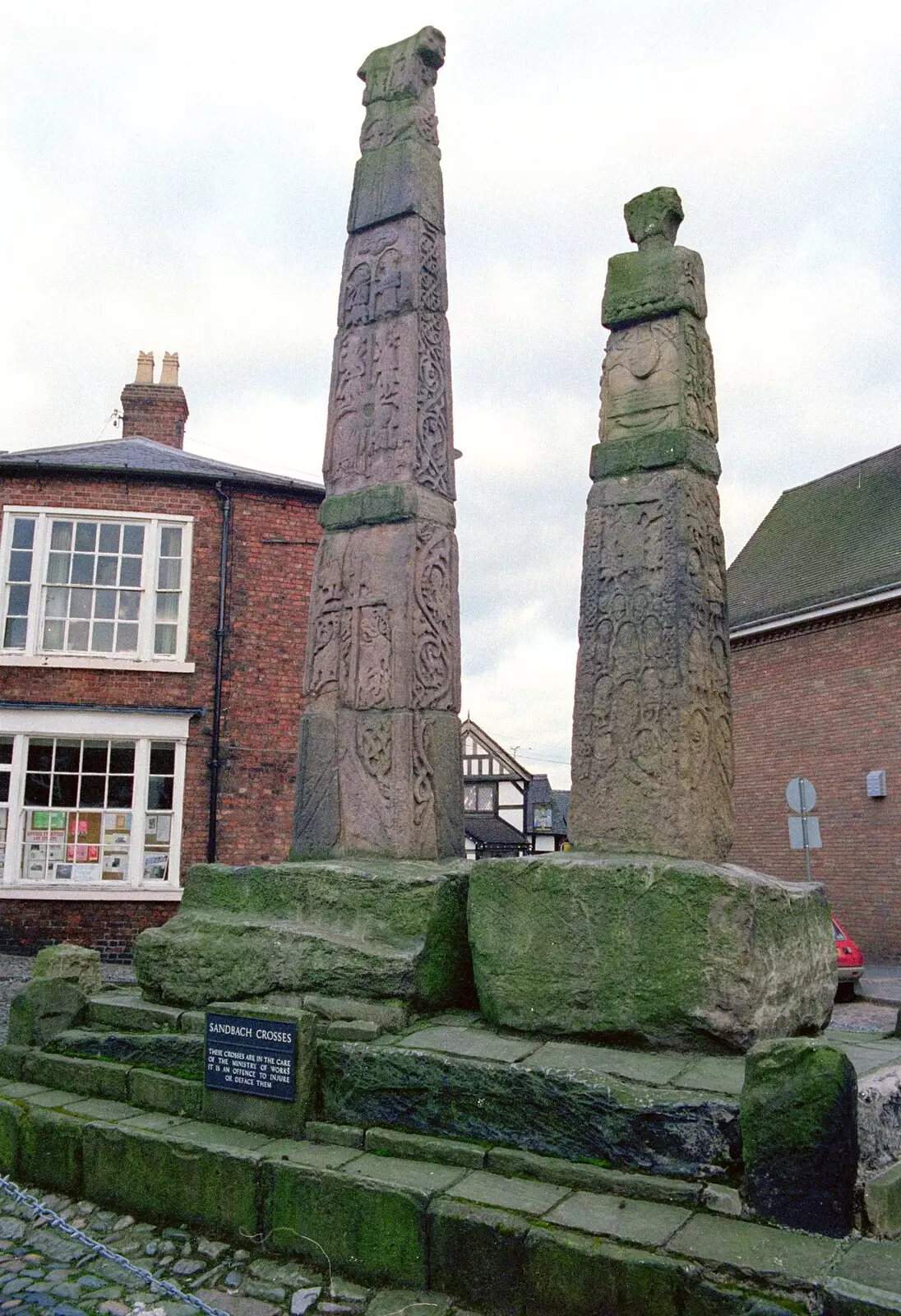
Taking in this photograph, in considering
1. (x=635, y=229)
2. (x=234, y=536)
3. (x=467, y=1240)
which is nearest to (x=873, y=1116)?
(x=467, y=1240)

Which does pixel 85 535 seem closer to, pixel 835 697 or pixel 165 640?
pixel 165 640

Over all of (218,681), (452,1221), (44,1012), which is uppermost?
(218,681)

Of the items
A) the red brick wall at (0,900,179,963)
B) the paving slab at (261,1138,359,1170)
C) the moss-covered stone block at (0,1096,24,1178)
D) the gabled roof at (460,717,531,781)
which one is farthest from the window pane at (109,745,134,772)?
the gabled roof at (460,717,531,781)

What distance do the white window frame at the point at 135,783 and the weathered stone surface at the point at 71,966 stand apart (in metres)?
7.49

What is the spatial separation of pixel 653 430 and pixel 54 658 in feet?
37.1

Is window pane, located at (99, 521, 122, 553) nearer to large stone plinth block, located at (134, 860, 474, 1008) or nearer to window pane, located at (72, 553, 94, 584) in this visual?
window pane, located at (72, 553, 94, 584)

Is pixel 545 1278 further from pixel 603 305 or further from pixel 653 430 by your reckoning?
pixel 603 305

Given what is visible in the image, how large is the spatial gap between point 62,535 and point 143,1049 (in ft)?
36.4

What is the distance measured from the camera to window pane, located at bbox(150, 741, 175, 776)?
1424 centimetres

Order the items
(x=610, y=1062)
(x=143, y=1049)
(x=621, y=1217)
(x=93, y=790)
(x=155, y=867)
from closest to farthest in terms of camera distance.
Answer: (x=621, y=1217), (x=610, y=1062), (x=143, y=1049), (x=155, y=867), (x=93, y=790)

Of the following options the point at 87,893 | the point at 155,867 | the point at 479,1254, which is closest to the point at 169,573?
the point at 155,867

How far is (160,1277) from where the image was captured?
3.78m

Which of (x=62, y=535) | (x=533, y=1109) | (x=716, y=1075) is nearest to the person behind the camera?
(x=716, y=1075)

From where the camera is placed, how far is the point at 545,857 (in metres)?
4.43
